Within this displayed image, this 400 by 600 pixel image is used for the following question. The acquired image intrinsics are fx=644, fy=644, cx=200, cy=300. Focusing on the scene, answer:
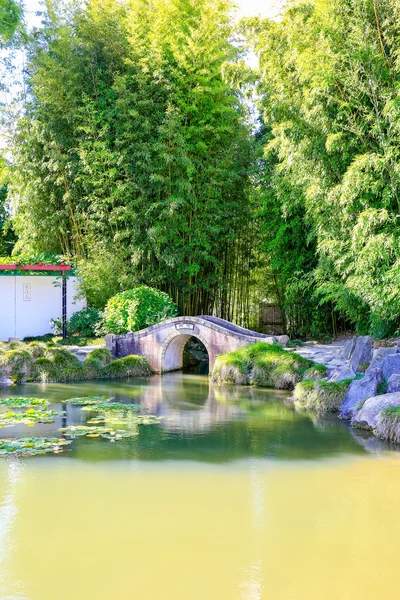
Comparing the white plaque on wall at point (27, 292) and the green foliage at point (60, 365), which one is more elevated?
the white plaque on wall at point (27, 292)

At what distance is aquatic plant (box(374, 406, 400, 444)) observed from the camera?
6.62m

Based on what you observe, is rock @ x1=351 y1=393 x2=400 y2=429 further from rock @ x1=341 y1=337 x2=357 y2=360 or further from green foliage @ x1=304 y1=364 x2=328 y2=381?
rock @ x1=341 y1=337 x2=357 y2=360

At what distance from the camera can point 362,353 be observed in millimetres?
9367

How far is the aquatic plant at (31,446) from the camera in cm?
606

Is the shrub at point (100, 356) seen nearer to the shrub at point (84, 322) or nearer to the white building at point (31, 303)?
the shrub at point (84, 322)

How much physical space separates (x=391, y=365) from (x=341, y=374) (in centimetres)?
80

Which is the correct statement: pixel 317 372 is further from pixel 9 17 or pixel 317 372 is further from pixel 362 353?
pixel 9 17

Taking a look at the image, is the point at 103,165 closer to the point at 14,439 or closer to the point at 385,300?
the point at 385,300

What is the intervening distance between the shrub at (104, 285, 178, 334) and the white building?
182 centimetres

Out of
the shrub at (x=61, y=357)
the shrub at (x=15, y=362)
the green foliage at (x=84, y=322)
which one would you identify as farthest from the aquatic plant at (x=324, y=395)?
the green foliage at (x=84, y=322)

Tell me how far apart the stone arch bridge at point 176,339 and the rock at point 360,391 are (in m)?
2.91

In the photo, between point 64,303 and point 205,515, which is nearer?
point 205,515

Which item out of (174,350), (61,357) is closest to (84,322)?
(174,350)

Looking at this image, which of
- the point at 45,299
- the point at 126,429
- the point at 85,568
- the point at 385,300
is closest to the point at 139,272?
the point at 45,299
